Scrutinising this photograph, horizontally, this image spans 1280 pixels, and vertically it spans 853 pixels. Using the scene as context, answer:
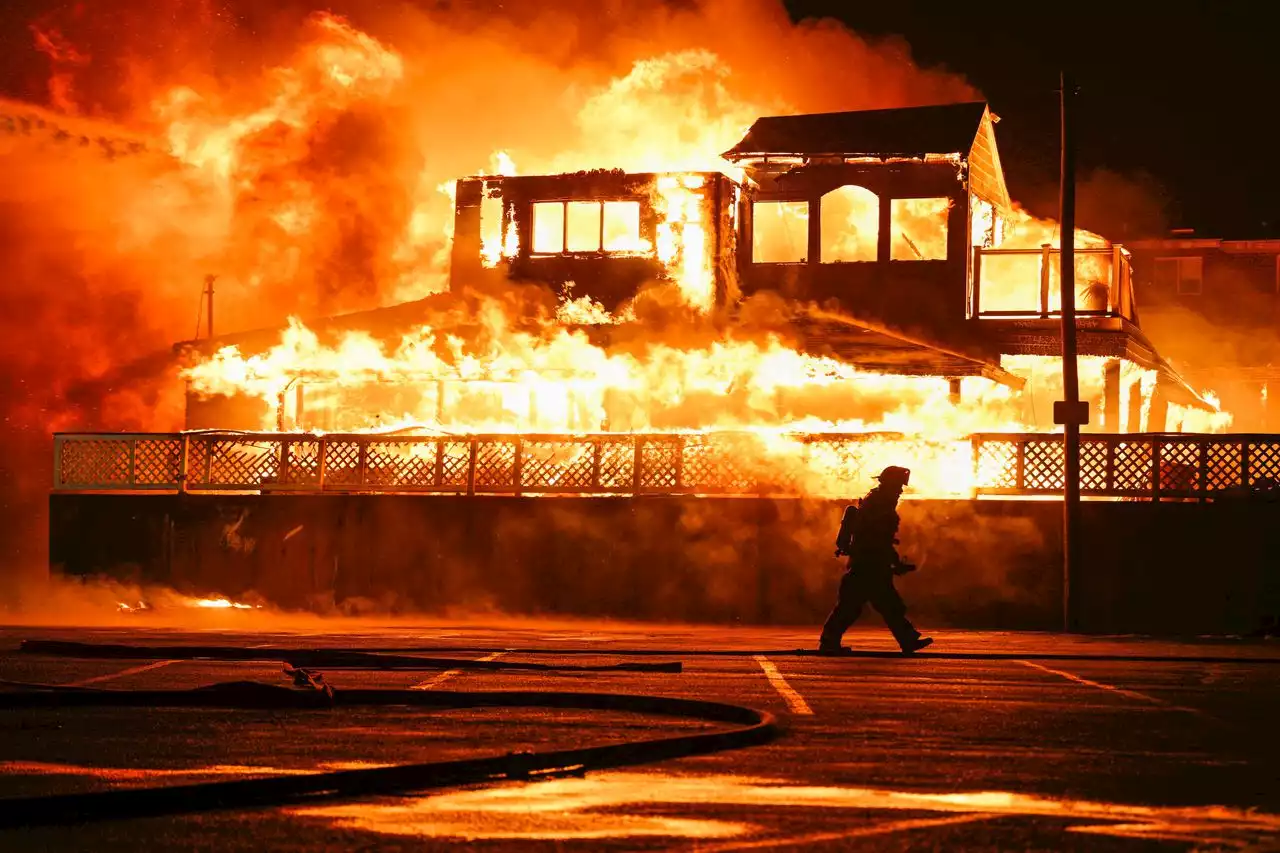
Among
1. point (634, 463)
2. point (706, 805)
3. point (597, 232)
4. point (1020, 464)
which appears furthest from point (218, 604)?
point (706, 805)

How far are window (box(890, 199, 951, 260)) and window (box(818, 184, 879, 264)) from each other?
0.33 meters

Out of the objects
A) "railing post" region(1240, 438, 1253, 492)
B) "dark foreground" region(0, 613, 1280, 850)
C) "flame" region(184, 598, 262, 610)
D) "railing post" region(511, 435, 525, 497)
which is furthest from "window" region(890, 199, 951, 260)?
"dark foreground" region(0, 613, 1280, 850)

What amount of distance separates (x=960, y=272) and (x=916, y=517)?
799cm

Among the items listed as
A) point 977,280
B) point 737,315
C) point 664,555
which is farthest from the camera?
point 977,280

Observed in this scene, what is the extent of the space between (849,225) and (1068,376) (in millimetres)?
8652

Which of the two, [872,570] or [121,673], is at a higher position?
[872,570]

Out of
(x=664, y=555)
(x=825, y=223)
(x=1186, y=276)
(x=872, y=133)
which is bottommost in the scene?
(x=664, y=555)

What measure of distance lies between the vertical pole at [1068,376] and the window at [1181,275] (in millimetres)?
35695

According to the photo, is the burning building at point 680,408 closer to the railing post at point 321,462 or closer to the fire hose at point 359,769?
the railing post at point 321,462

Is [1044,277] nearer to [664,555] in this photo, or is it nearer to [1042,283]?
[1042,283]

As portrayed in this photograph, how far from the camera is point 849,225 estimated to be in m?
32.0

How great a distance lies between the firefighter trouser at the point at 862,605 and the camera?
18.0m

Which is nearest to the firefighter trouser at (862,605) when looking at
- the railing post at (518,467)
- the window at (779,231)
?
the railing post at (518,467)

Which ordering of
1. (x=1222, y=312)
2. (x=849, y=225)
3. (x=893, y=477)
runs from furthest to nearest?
(x=1222, y=312)
(x=849, y=225)
(x=893, y=477)
